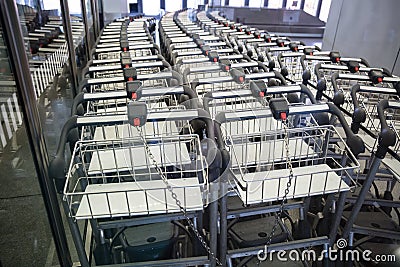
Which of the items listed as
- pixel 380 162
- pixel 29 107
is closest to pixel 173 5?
pixel 29 107

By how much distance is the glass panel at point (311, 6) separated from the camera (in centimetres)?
897

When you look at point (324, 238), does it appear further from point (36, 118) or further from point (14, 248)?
point (14, 248)

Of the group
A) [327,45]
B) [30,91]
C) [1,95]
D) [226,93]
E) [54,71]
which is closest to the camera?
[30,91]

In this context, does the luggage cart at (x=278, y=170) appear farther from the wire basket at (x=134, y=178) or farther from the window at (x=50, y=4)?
the window at (x=50, y=4)

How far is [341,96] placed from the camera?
1.67 meters

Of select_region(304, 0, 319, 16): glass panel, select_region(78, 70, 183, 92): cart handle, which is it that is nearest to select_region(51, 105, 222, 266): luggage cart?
select_region(78, 70, 183, 92): cart handle

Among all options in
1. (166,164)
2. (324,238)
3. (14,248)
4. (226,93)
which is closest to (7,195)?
(14,248)

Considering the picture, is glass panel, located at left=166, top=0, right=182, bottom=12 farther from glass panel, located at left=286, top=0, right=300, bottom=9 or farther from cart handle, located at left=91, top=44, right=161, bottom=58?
cart handle, located at left=91, top=44, right=161, bottom=58

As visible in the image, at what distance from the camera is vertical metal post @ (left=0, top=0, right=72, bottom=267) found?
107 cm

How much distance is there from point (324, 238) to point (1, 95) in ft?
4.88

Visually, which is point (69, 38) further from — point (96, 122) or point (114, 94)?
point (96, 122)

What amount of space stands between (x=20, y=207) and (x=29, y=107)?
73 cm

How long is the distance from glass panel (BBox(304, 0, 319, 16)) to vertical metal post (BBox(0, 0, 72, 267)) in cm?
903

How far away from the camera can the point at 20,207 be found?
5.42 ft
